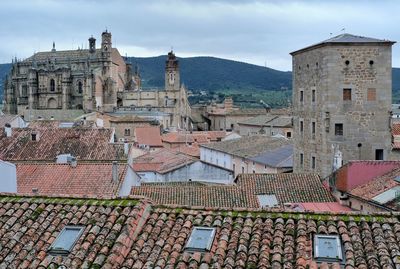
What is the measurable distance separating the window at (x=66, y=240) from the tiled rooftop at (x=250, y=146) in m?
32.8

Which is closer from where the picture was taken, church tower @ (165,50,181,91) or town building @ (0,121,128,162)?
town building @ (0,121,128,162)

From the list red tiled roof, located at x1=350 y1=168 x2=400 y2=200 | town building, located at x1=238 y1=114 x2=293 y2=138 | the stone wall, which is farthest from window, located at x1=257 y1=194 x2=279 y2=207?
town building, located at x1=238 y1=114 x2=293 y2=138

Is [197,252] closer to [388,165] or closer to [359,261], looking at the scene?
[359,261]

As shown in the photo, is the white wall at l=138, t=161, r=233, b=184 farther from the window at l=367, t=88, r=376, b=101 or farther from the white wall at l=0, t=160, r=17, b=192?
the white wall at l=0, t=160, r=17, b=192

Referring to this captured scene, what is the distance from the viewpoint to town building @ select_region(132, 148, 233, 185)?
42188 millimetres

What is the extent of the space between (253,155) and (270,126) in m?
36.8

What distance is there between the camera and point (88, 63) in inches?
4774

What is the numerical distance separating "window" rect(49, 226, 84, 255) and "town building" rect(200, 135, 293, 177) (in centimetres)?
2762

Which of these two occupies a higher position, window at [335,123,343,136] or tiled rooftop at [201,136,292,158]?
window at [335,123,343,136]

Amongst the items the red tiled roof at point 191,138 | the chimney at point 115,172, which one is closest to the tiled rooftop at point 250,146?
the red tiled roof at point 191,138

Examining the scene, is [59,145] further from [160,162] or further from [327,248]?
[327,248]

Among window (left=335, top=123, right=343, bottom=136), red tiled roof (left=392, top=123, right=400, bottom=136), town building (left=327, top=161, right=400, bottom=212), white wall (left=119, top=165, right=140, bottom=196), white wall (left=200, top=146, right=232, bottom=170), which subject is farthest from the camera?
white wall (left=200, top=146, right=232, bottom=170)

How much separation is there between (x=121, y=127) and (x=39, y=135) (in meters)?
47.5

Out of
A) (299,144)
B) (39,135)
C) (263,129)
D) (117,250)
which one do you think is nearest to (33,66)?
(263,129)
